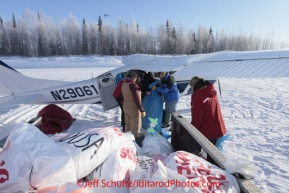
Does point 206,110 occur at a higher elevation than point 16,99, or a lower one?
higher

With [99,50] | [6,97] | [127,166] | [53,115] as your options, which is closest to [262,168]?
[127,166]

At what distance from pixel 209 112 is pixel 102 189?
1978 mm

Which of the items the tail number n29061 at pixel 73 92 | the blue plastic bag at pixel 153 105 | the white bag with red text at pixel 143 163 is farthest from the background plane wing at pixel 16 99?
the white bag with red text at pixel 143 163

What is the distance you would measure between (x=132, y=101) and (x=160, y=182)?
2.81 m

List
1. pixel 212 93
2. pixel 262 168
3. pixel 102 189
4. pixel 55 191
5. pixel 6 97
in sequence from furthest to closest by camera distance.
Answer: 1. pixel 6 97
2. pixel 262 168
3. pixel 212 93
4. pixel 102 189
5. pixel 55 191

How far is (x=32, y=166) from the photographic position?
3.78ft

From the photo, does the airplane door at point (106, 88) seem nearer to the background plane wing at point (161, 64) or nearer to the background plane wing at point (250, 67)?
the background plane wing at point (161, 64)

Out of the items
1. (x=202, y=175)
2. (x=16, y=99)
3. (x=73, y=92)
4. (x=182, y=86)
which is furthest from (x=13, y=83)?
(x=202, y=175)

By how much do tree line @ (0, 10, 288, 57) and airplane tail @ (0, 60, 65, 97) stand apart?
47.0 meters

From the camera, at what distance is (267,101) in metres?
7.41

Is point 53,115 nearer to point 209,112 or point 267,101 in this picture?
point 209,112

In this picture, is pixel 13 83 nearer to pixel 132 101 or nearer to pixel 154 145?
pixel 132 101

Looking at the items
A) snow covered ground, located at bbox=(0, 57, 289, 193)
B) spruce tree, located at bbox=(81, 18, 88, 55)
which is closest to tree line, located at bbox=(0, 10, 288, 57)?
spruce tree, located at bbox=(81, 18, 88, 55)

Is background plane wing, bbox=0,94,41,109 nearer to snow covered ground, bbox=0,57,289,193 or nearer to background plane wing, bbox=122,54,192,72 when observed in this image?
snow covered ground, bbox=0,57,289,193
